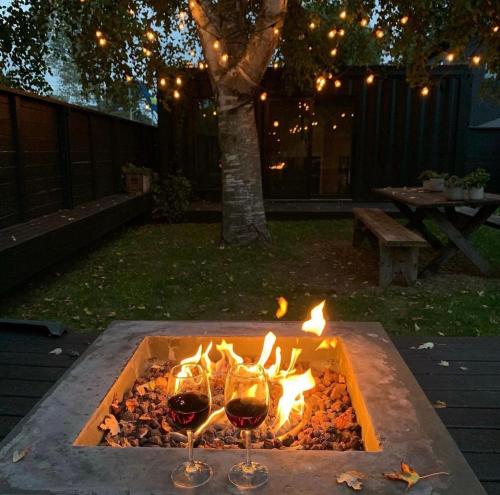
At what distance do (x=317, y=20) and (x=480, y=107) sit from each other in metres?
12.2

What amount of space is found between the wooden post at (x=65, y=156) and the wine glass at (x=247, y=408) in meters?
6.67

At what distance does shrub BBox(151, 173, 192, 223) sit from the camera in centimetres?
1083

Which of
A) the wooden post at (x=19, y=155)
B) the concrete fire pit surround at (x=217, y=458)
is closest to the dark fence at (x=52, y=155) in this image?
the wooden post at (x=19, y=155)

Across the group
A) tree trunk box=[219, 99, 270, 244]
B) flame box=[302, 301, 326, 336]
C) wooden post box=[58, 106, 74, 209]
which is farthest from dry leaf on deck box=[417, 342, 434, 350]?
wooden post box=[58, 106, 74, 209]

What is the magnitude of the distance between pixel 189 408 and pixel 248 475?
0.26 meters

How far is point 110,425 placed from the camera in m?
1.87

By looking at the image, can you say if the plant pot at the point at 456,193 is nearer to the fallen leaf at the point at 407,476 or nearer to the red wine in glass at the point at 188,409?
the fallen leaf at the point at 407,476

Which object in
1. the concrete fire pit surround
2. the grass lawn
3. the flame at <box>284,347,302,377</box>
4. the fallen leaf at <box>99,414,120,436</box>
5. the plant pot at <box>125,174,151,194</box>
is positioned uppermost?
the plant pot at <box>125,174,151,194</box>

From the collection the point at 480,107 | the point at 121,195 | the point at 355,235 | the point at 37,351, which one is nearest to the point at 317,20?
the point at 355,235

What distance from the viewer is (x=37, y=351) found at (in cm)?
304

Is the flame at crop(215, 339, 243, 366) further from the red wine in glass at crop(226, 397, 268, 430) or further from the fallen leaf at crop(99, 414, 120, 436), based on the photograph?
the red wine in glass at crop(226, 397, 268, 430)

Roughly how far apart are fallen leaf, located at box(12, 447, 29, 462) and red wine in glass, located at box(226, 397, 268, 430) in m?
0.62

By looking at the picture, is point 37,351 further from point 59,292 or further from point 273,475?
point 59,292

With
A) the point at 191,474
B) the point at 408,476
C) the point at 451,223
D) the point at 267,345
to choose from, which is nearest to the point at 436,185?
the point at 451,223
